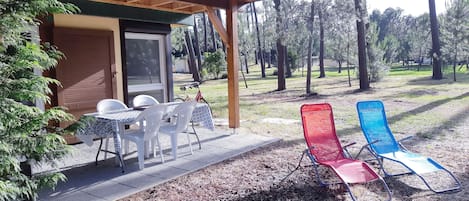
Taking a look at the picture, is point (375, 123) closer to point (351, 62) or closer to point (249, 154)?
point (249, 154)

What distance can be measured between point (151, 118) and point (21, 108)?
1.78 m

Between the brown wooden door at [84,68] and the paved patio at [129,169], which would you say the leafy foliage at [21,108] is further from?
the brown wooden door at [84,68]

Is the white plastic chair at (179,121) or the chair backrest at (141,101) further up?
the chair backrest at (141,101)

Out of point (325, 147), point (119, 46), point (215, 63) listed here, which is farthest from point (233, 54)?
point (215, 63)

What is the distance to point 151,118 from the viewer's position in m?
4.04

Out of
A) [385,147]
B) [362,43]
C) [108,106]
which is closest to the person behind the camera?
[385,147]

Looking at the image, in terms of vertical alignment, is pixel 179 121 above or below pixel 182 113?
below

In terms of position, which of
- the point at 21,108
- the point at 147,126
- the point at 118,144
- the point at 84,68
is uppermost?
the point at 84,68

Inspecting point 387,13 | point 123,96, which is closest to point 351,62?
point 123,96

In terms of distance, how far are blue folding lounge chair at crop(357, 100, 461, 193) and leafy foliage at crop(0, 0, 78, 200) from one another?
307 cm

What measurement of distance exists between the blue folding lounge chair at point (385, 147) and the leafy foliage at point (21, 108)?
3068 mm

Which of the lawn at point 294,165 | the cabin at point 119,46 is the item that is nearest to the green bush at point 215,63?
the lawn at point 294,165

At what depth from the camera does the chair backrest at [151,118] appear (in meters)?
4.02

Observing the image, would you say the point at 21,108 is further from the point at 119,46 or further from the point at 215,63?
the point at 215,63
